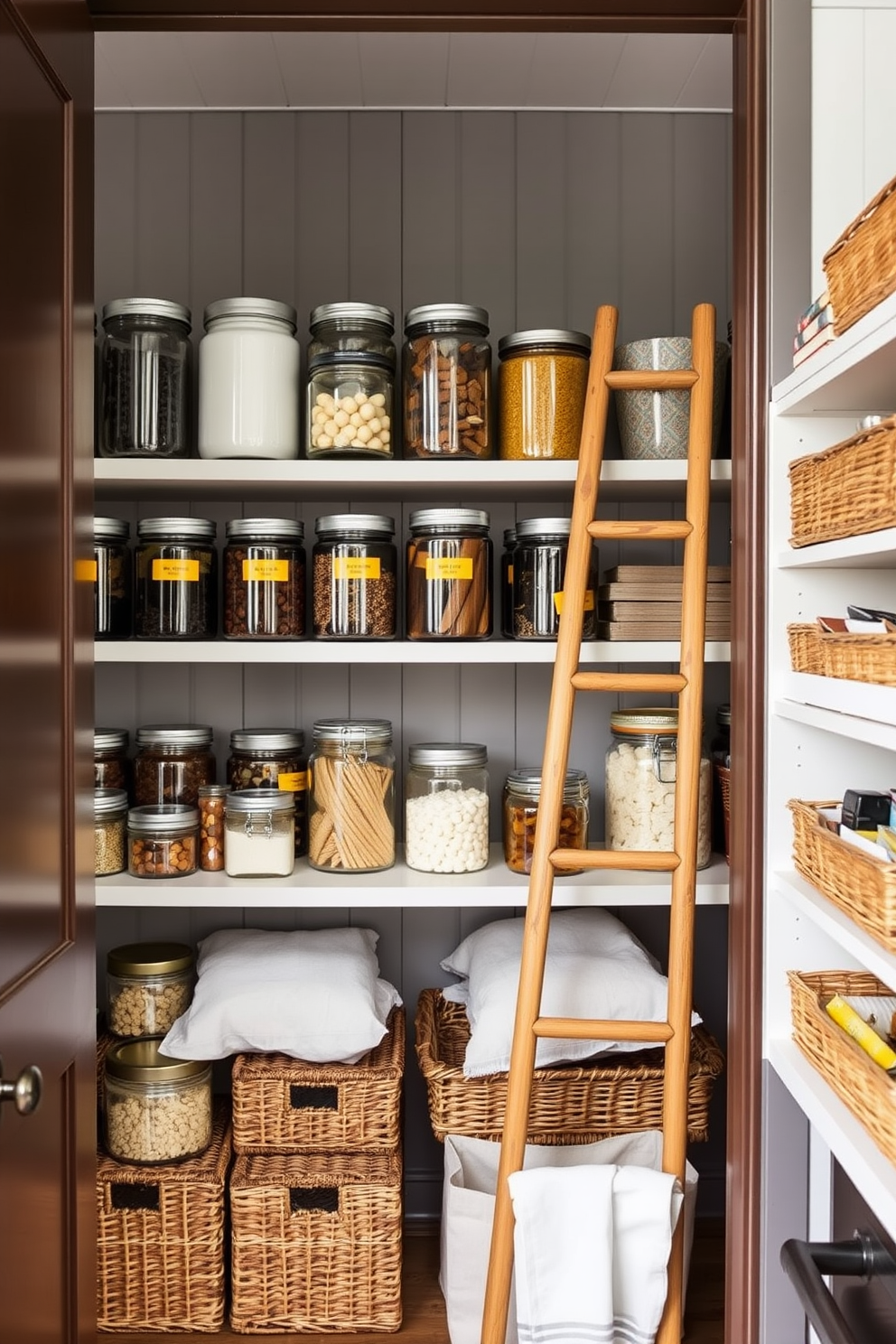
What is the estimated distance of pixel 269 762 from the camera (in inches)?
82.9

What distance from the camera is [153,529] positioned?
6.65 ft

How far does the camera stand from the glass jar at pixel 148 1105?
204 cm

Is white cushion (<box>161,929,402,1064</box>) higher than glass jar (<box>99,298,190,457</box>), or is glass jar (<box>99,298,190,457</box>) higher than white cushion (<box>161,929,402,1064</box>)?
glass jar (<box>99,298,190,457</box>)

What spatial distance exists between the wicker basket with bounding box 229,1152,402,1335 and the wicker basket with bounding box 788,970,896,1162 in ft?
2.96

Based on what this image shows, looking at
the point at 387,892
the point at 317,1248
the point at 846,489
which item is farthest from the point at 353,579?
the point at 317,1248

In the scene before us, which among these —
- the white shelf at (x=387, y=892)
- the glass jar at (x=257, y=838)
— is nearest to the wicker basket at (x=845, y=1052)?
the white shelf at (x=387, y=892)

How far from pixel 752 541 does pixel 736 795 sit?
391mm

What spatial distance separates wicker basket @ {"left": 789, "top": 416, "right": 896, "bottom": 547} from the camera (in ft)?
3.87

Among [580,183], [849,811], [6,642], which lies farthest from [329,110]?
[849,811]

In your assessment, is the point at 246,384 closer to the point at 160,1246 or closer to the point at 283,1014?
the point at 283,1014

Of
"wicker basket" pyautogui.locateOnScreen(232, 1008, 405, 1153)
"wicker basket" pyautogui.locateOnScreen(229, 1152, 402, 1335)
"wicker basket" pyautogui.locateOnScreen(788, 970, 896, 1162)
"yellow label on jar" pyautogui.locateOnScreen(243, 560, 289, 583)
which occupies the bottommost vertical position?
"wicker basket" pyautogui.locateOnScreen(229, 1152, 402, 1335)

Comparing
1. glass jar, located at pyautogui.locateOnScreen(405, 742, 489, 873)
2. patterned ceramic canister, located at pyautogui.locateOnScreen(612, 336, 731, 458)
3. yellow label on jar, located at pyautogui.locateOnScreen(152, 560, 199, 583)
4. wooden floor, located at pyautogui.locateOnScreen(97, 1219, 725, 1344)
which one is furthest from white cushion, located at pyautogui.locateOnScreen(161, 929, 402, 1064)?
patterned ceramic canister, located at pyautogui.locateOnScreen(612, 336, 731, 458)

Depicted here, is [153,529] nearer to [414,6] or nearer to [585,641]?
[585,641]

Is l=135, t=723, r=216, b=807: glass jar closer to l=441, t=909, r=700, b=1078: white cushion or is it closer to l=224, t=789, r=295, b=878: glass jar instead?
l=224, t=789, r=295, b=878: glass jar
